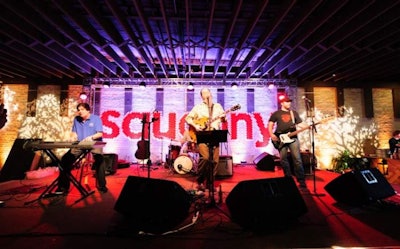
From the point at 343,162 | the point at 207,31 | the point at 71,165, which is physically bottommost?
the point at 343,162

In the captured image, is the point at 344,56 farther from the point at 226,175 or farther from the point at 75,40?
the point at 75,40

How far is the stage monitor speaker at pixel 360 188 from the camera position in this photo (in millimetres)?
3387

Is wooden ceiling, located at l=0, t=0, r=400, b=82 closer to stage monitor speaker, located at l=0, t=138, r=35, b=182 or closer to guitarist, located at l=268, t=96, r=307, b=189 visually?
guitarist, located at l=268, t=96, r=307, b=189

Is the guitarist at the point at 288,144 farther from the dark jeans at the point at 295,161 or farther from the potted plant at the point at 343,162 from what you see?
the potted plant at the point at 343,162

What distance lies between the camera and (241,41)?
5820 millimetres

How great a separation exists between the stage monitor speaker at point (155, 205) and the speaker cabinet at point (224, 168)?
3630mm

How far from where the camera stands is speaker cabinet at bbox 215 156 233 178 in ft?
21.1

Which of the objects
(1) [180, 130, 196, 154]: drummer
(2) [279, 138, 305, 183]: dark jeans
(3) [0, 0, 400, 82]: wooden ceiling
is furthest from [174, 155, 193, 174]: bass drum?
(3) [0, 0, 400, 82]: wooden ceiling

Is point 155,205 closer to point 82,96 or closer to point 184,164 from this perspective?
point 184,164

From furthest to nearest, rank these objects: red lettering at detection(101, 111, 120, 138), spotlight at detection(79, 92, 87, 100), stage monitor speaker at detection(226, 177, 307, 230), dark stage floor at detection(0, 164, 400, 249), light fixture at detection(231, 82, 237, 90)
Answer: red lettering at detection(101, 111, 120, 138) → light fixture at detection(231, 82, 237, 90) → spotlight at detection(79, 92, 87, 100) → stage monitor speaker at detection(226, 177, 307, 230) → dark stage floor at detection(0, 164, 400, 249)

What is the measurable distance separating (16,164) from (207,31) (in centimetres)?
661

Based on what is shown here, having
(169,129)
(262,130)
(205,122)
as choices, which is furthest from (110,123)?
(262,130)

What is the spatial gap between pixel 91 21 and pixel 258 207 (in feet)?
18.0

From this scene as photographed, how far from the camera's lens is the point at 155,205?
2717 mm
